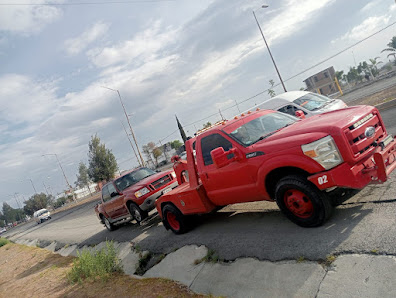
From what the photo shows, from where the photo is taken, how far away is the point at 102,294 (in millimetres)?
5340

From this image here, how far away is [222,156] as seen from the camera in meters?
4.75

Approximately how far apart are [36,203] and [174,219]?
105243 millimetres

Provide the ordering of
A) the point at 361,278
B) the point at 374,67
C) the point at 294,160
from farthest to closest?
the point at 374,67 < the point at 294,160 < the point at 361,278

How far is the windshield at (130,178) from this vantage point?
1048 cm

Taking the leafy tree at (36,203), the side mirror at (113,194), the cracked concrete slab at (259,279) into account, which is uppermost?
the leafy tree at (36,203)

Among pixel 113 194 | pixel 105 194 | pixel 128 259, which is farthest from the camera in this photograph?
pixel 105 194

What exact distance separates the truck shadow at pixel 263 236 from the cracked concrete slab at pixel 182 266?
23cm

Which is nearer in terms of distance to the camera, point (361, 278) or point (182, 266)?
point (361, 278)

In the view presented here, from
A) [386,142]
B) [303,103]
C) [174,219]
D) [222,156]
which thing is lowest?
[174,219]

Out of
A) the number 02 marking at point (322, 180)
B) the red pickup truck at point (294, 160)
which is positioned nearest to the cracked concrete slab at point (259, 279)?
the red pickup truck at point (294, 160)

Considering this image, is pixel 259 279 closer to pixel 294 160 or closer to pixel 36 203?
pixel 294 160

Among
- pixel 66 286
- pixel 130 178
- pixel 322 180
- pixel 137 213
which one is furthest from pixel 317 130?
pixel 130 178

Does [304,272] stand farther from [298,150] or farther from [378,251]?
[298,150]

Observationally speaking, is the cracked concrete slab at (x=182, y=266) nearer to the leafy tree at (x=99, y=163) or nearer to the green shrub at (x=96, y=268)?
the green shrub at (x=96, y=268)
